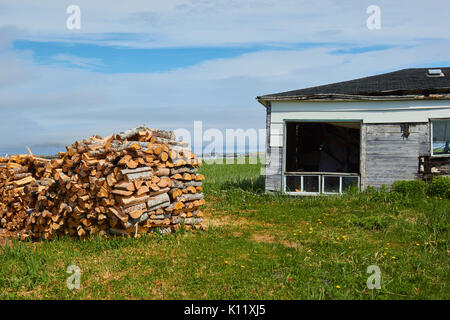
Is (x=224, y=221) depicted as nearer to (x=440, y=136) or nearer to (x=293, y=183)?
(x=293, y=183)

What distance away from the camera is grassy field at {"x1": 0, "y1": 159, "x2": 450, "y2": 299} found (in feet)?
21.2

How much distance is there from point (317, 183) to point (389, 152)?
298 centimetres

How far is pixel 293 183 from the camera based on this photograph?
49.8 feet

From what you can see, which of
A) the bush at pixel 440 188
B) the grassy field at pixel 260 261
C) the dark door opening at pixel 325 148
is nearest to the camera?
the grassy field at pixel 260 261

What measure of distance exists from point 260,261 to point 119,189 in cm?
354

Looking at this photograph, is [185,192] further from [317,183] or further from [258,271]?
[317,183]

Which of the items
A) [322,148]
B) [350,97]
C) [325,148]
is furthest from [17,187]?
[325,148]

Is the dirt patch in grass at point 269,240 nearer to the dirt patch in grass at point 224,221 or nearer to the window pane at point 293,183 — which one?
the dirt patch in grass at point 224,221

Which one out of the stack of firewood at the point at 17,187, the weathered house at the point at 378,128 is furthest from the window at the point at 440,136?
the stack of firewood at the point at 17,187

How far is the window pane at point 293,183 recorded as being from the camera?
49.4ft

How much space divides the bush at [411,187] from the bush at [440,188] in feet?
0.81

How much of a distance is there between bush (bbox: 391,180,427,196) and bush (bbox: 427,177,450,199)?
0.81 ft

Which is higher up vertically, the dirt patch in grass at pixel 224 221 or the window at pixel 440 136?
the window at pixel 440 136

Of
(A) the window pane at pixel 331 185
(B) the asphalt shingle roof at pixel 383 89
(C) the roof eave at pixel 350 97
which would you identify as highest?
(B) the asphalt shingle roof at pixel 383 89
